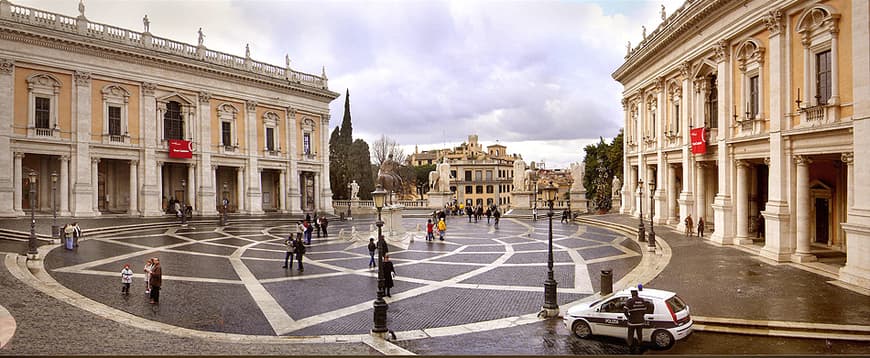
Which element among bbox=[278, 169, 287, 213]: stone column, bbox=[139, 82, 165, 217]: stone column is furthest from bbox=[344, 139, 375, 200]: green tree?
bbox=[139, 82, 165, 217]: stone column

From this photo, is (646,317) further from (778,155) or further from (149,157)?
(149,157)

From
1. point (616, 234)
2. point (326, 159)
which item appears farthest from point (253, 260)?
point (326, 159)

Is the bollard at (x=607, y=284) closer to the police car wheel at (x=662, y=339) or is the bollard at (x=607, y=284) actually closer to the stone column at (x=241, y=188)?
the police car wheel at (x=662, y=339)

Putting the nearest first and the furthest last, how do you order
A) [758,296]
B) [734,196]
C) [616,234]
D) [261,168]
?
[758,296]
[734,196]
[616,234]
[261,168]

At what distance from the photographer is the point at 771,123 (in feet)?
62.1

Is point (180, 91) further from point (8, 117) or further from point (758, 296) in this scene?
point (758, 296)

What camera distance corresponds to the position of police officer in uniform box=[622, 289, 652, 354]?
371 inches

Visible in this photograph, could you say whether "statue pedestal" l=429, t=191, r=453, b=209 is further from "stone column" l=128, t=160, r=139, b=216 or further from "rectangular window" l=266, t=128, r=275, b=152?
"stone column" l=128, t=160, r=139, b=216

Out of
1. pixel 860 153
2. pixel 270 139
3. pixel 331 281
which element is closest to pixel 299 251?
pixel 331 281

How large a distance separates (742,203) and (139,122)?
126ft

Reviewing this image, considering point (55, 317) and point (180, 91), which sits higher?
point (180, 91)

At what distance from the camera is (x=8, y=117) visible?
101 ft

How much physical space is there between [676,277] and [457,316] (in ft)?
25.8

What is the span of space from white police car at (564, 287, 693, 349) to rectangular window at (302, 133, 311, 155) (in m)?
41.0
